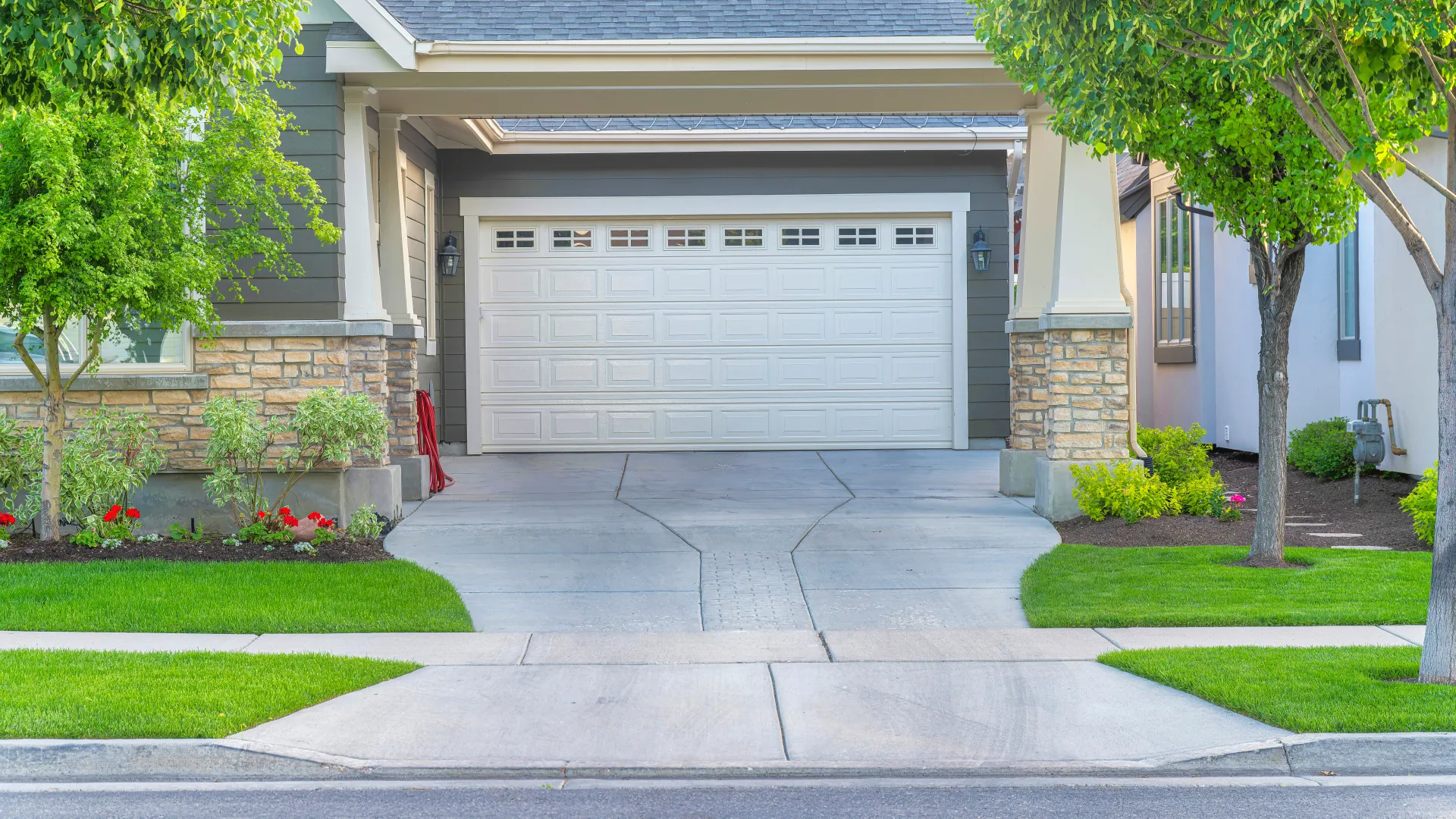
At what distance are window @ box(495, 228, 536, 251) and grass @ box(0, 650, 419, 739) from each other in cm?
915

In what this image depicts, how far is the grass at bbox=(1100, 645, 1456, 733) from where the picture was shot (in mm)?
5113

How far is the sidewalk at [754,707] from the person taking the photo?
490 centimetres

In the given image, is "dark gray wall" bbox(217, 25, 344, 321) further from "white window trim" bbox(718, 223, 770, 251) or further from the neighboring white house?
the neighboring white house

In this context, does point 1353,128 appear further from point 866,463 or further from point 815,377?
point 815,377

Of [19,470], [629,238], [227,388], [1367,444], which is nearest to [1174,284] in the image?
[1367,444]

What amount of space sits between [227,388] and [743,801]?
695cm

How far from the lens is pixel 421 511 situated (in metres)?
10.6

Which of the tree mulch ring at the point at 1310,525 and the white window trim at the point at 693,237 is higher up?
the white window trim at the point at 693,237

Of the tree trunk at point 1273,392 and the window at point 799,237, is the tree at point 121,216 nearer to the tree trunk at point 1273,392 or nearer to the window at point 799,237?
the window at point 799,237

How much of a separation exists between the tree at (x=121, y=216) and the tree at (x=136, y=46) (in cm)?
84

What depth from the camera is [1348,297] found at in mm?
12641

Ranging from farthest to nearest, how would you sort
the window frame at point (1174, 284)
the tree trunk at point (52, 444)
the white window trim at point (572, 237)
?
1. the window frame at point (1174, 284)
2. the white window trim at point (572, 237)
3. the tree trunk at point (52, 444)

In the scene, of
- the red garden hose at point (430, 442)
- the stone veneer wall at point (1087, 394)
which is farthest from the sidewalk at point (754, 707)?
the red garden hose at point (430, 442)

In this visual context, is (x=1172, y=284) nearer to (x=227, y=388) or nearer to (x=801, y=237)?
(x=801, y=237)
